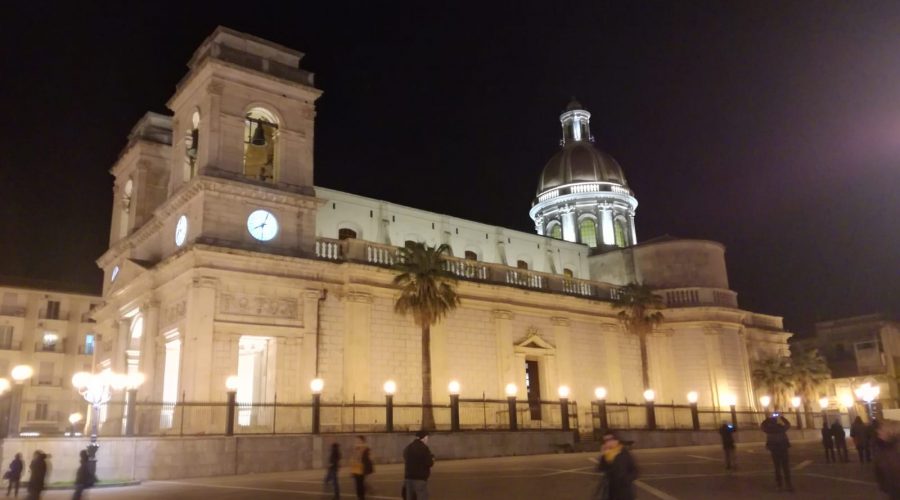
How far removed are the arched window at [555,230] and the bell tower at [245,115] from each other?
2984cm

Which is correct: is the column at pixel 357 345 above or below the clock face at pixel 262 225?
below

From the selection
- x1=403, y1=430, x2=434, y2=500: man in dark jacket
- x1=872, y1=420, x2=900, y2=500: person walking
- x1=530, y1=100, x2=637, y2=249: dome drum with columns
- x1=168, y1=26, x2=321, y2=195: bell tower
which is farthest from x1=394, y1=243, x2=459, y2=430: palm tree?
x1=530, y1=100, x2=637, y2=249: dome drum with columns

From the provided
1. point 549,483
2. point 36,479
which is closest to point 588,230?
point 549,483

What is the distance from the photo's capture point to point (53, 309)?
6066 cm

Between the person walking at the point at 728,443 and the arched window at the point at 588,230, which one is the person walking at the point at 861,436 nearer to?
the person walking at the point at 728,443

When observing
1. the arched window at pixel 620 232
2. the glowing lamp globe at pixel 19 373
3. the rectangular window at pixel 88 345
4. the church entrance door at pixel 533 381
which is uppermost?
the arched window at pixel 620 232

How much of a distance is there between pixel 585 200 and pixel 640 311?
1650 centimetres

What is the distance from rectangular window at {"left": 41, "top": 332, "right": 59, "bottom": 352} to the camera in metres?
59.3

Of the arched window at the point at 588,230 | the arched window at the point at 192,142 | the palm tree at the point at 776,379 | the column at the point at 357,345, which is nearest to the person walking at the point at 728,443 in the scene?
Answer: the column at the point at 357,345

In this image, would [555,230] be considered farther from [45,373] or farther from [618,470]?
[618,470]

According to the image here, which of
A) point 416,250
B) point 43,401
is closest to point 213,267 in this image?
point 416,250

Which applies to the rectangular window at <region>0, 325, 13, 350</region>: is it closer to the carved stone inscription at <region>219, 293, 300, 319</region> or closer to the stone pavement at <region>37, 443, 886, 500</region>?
the carved stone inscription at <region>219, 293, 300, 319</region>

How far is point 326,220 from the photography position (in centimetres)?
3847

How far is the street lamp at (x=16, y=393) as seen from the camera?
19844mm
